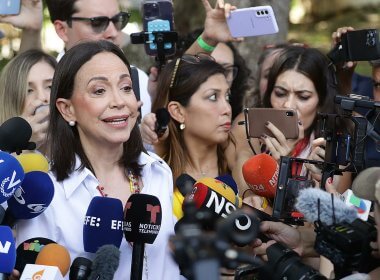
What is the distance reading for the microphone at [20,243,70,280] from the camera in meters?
3.50

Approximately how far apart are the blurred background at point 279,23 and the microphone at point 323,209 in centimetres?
436

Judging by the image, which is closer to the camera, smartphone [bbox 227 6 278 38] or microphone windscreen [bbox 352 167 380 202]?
microphone windscreen [bbox 352 167 380 202]

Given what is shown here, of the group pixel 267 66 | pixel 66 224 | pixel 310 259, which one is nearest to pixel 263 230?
pixel 310 259

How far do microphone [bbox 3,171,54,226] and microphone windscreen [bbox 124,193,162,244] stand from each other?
35cm

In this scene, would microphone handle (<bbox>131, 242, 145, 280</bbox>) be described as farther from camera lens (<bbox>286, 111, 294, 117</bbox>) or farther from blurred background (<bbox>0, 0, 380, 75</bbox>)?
blurred background (<bbox>0, 0, 380, 75</bbox>)

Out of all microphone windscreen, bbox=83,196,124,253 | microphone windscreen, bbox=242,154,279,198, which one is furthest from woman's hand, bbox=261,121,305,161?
microphone windscreen, bbox=83,196,124,253

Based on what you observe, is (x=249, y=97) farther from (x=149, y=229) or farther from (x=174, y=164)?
(x=149, y=229)

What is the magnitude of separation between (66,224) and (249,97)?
9.39ft

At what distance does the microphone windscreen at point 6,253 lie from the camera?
3.45 m

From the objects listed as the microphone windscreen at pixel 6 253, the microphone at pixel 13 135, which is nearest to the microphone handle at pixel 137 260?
the microphone windscreen at pixel 6 253

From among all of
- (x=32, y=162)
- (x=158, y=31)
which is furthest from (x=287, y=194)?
(x=158, y=31)

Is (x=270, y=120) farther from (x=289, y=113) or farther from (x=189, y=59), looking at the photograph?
(x=189, y=59)

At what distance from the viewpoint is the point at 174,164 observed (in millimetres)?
5320

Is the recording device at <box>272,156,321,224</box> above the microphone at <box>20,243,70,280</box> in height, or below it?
above
